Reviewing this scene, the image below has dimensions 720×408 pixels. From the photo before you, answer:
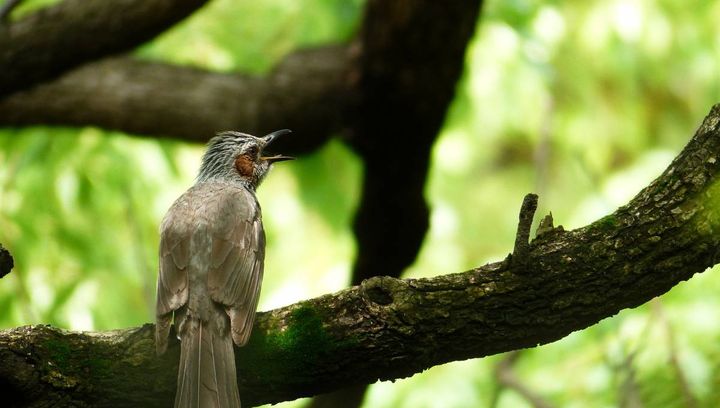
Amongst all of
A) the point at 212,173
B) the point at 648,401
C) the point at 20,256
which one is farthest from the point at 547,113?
the point at 20,256

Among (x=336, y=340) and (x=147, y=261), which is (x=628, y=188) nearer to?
(x=147, y=261)

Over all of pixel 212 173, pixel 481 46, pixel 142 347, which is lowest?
pixel 142 347

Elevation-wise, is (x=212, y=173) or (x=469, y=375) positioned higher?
(x=212, y=173)

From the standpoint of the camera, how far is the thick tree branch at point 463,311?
423cm

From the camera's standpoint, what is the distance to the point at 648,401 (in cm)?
526

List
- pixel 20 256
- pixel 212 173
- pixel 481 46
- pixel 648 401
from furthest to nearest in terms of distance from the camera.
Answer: pixel 481 46 < pixel 20 256 < pixel 212 173 < pixel 648 401

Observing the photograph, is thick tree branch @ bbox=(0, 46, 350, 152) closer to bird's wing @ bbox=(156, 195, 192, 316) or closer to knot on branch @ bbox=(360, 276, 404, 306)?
bird's wing @ bbox=(156, 195, 192, 316)

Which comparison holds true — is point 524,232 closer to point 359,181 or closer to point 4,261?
point 4,261

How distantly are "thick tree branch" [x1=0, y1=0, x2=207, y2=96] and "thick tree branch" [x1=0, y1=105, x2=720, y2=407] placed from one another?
108 inches

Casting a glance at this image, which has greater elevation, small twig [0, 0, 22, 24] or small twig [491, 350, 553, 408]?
small twig [0, 0, 22, 24]

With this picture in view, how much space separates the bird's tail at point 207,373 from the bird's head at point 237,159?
2.15 m

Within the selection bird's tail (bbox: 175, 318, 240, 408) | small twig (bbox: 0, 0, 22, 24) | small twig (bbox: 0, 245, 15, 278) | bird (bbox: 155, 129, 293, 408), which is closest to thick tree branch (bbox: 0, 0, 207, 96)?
small twig (bbox: 0, 0, 22, 24)

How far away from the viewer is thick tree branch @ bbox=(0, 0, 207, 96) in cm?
656

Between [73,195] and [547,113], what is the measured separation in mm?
4300
